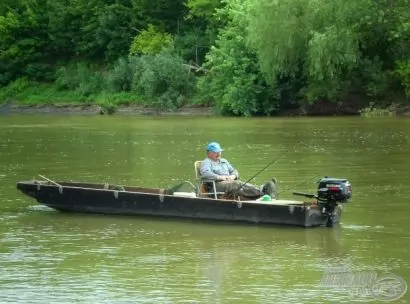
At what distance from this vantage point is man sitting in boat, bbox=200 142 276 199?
54.9 ft

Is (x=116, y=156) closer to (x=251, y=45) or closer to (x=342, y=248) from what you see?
(x=342, y=248)

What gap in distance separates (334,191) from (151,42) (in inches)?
2162

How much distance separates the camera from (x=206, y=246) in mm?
Result: 14820

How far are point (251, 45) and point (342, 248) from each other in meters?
39.9

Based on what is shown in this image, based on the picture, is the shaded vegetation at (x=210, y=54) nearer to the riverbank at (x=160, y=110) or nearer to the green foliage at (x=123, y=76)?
the green foliage at (x=123, y=76)

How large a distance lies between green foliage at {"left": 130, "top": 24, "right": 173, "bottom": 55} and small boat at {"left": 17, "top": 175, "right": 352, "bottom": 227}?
49.6 m

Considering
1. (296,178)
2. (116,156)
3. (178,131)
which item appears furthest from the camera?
(178,131)

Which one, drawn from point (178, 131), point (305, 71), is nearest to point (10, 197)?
point (178, 131)

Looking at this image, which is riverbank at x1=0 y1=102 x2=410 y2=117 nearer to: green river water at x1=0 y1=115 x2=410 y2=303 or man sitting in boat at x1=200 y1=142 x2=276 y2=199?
green river water at x1=0 y1=115 x2=410 y2=303

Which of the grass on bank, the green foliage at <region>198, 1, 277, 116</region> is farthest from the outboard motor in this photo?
the grass on bank

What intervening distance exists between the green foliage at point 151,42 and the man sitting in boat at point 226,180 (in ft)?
166

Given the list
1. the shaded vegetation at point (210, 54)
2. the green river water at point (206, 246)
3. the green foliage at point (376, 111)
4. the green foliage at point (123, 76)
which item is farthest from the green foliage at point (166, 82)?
the green river water at point (206, 246)

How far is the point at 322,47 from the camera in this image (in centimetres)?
4866

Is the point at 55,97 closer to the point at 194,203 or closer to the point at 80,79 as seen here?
the point at 80,79
